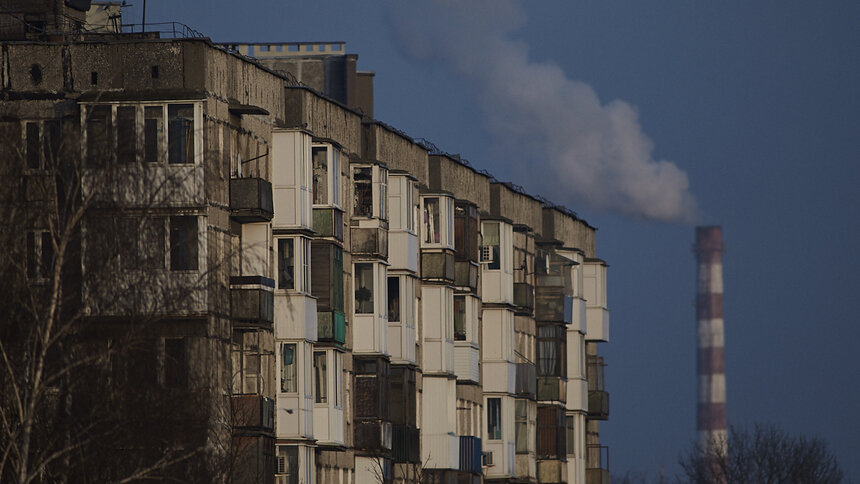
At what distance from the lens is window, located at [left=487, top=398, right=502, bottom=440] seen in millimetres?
82750

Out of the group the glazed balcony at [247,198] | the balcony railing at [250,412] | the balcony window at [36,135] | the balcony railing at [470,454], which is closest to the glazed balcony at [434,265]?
the balcony railing at [470,454]

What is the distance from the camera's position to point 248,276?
190 feet

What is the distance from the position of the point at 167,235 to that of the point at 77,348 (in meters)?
10.4

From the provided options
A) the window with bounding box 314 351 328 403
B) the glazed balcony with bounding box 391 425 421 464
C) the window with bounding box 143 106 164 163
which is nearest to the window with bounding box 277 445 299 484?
the window with bounding box 314 351 328 403

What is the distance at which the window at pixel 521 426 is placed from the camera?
85.6 m

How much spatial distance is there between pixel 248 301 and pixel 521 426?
3009 cm

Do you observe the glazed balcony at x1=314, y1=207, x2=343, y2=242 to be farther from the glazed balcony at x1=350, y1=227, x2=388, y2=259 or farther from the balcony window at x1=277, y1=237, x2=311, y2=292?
the glazed balcony at x1=350, y1=227, x2=388, y2=259

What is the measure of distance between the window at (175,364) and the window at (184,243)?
6.10ft

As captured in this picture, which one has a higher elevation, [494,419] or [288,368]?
[288,368]

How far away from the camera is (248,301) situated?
57469mm

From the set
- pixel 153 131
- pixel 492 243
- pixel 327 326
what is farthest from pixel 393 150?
pixel 153 131

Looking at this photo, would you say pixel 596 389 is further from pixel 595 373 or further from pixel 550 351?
pixel 550 351

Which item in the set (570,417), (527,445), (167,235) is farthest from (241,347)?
(570,417)

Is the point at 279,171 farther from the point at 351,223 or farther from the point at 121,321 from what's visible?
the point at 121,321
